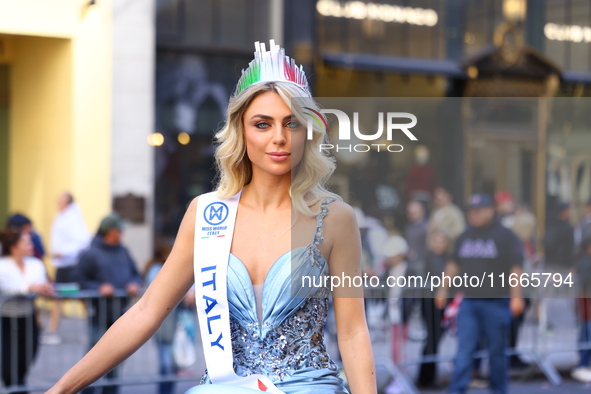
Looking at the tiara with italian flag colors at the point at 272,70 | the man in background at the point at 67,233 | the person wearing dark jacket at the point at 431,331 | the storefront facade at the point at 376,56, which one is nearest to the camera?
the tiara with italian flag colors at the point at 272,70

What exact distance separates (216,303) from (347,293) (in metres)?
0.37

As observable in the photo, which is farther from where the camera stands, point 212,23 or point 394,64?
Answer: point 394,64

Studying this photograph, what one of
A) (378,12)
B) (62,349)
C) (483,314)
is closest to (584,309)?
(483,314)

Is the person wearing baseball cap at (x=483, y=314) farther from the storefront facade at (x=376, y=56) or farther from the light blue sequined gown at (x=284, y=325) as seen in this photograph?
the light blue sequined gown at (x=284, y=325)

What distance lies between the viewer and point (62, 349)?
9.02 m

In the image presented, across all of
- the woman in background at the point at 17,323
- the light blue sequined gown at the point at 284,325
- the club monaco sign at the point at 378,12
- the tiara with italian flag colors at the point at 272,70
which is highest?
the club monaco sign at the point at 378,12

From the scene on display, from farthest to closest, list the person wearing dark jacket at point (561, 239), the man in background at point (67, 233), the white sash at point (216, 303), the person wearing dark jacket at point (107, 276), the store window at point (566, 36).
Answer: the store window at point (566, 36) → the man in background at point (67, 233) → the person wearing dark jacket at point (107, 276) → the person wearing dark jacket at point (561, 239) → the white sash at point (216, 303)

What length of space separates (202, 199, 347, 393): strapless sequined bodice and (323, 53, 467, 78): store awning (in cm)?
1228

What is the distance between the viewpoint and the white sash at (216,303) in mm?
2465

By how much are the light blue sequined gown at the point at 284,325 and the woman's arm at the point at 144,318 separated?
6.9 inches

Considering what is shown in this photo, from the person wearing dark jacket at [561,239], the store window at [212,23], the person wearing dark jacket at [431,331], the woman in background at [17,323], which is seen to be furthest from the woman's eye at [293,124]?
the store window at [212,23]

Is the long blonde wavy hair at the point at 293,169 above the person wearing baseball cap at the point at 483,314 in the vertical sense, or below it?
above

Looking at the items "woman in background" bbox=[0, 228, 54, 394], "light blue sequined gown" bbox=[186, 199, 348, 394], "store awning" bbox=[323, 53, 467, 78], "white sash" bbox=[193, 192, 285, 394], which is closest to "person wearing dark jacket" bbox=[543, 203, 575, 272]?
"woman in background" bbox=[0, 228, 54, 394]

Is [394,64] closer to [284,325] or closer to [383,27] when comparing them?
[383,27]
